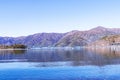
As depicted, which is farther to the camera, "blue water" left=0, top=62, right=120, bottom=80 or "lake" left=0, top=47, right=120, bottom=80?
"lake" left=0, top=47, right=120, bottom=80

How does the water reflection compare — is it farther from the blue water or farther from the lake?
the blue water

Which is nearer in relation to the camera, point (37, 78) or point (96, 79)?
point (96, 79)

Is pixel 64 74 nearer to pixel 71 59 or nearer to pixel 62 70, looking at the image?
pixel 62 70

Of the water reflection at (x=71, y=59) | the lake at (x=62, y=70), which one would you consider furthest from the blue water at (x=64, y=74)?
the water reflection at (x=71, y=59)

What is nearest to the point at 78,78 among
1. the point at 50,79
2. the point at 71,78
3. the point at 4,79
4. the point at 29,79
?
the point at 71,78

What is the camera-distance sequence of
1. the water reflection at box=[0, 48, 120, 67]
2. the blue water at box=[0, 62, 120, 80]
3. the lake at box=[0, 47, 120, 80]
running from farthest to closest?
1. the water reflection at box=[0, 48, 120, 67]
2. the lake at box=[0, 47, 120, 80]
3. the blue water at box=[0, 62, 120, 80]

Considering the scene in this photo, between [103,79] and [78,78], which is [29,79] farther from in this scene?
[103,79]

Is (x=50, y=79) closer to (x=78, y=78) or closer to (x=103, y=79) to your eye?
(x=78, y=78)

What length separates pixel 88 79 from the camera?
44.0 meters

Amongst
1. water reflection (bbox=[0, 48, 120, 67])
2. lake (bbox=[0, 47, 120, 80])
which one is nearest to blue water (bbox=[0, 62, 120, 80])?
lake (bbox=[0, 47, 120, 80])

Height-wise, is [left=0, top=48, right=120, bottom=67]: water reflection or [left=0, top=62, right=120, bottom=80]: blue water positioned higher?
[left=0, top=48, right=120, bottom=67]: water reflection

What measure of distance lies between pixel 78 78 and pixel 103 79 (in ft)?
12.6

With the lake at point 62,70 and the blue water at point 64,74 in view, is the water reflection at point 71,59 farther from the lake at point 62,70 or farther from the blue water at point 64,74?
the blue water at point 64,74

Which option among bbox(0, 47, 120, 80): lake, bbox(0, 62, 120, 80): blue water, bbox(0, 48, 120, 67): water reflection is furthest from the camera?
bbox(0, 48, 120, 67): water reflection
